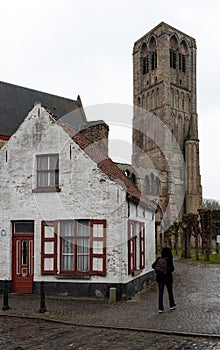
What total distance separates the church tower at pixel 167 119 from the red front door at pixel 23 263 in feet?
160

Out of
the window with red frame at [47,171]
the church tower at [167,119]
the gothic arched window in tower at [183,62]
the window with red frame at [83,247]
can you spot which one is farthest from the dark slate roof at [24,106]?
the gothic arched window in tower at [183,62]

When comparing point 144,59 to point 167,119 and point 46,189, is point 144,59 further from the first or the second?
point 46,189

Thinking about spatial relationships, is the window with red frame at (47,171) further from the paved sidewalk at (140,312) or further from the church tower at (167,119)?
the church tower at (167,119)

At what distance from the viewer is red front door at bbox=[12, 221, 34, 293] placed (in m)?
15.4

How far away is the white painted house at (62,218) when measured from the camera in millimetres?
14305

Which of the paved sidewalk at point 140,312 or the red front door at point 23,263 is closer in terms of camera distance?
the paved sidewalk at point 140,312

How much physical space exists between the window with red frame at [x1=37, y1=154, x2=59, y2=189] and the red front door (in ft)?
6.19

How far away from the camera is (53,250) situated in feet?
48.8

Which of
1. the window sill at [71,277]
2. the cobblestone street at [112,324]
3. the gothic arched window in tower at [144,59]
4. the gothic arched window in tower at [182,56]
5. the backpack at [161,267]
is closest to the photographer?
the cobblestone street at [112,324]

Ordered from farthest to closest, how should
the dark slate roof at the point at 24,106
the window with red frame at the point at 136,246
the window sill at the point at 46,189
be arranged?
the dark slate roof at the point at 24,106 → the window sill at the point at 46,189 → the window with red frame at the point at 136,246

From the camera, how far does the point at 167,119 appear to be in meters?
69.8

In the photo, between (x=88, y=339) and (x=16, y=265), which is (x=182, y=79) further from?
(x=88, y=339)

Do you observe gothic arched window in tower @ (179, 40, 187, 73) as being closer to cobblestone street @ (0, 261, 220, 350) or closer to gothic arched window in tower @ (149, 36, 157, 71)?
gothic arched window in tower @ (149, 36, 157, 71)

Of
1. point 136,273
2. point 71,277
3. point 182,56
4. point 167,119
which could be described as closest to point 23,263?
point 71,277
